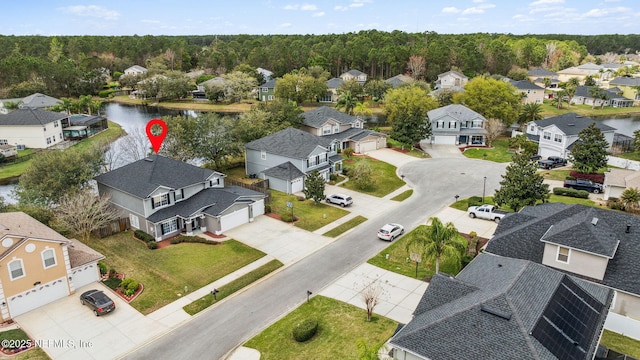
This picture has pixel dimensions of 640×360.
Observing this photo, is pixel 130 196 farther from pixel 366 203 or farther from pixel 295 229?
pixel 366 203

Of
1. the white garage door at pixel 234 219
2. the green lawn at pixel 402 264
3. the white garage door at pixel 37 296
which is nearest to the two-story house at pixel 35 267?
the white garage door at pixel 37 296

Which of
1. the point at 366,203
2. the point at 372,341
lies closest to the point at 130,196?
the point at 366,203

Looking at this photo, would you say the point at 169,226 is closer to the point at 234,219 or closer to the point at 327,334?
the point at 234,219

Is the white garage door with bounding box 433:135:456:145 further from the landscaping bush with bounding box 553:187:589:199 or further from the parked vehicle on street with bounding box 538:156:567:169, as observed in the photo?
the landscaping bush with bounding box 553:187:589:199

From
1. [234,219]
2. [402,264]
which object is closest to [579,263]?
[402,264]

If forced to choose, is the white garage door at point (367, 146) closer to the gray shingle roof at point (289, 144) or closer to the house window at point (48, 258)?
the gray shingle roof at point (289, 144)

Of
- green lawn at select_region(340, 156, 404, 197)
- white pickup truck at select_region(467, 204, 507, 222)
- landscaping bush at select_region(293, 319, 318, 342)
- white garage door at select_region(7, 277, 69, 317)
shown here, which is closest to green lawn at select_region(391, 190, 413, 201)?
green lawn at select_region(340, 156, 404, 197)

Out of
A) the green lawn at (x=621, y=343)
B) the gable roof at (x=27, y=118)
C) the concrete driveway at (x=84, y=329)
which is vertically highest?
the gable roof at (x=27, y=118)

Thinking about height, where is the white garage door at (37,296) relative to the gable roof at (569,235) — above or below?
below
